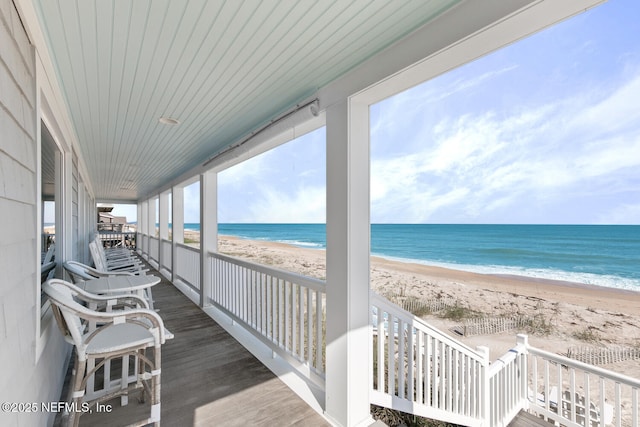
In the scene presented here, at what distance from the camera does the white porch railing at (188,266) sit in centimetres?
490

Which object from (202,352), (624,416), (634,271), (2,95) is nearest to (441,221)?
(634,271)

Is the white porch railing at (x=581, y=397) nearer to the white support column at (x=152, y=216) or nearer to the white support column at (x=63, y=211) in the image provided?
the white support column at (x=63, y=211)

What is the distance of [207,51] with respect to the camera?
1647mm

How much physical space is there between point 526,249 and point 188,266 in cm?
1986

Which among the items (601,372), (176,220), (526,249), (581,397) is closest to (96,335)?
(601,372)

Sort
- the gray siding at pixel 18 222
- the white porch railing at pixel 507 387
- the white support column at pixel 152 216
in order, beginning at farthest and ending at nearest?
the white support column at pixel 152 216 < the white porch railing at pixel 507 387 < the gray siding at pixel 18 222

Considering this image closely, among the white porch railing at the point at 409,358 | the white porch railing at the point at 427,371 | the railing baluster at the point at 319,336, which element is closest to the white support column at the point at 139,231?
the white porch railing at the point at 409,358

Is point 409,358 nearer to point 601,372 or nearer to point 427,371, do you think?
point 427,371

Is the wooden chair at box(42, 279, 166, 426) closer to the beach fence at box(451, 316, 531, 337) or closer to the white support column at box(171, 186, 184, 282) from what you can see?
the white support column at box(171, 186, 184, 282)

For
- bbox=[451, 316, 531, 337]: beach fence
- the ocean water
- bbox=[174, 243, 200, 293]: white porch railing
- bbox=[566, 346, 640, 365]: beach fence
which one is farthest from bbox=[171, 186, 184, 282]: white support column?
the ocean water

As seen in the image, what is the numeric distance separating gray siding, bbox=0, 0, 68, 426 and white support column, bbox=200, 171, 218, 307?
9.28 feet

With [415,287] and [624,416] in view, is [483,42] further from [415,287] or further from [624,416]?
[415,287]

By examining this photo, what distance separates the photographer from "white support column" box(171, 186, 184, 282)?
5953 mm

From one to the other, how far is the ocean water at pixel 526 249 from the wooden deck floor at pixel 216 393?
16.3 m
